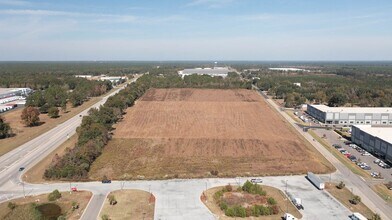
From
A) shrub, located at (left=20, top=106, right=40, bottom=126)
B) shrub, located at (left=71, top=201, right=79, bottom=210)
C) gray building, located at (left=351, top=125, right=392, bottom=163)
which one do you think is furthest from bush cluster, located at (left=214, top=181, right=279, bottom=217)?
shrub, located at (left=20, top=106, right=40, bottom=126)

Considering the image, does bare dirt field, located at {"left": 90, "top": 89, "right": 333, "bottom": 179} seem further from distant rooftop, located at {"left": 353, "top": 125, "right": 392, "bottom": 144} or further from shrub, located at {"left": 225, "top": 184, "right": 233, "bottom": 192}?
distant rooftop, located at {"left": 353, "top": 125, "right": 392, "bottom": 144}

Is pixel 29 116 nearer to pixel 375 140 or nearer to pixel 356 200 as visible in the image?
pixel 356 200

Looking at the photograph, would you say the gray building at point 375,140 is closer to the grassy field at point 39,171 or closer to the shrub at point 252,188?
the shrub at point 252,188

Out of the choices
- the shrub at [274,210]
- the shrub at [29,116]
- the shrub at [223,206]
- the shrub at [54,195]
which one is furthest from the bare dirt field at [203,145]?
the shrub at [29,116]

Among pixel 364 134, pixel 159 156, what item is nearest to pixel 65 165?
pixel 159 156

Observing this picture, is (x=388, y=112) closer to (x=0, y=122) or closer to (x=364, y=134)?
(x=364, y=134)

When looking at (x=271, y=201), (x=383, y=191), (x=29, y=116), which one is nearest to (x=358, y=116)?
(x=383, y=191)
